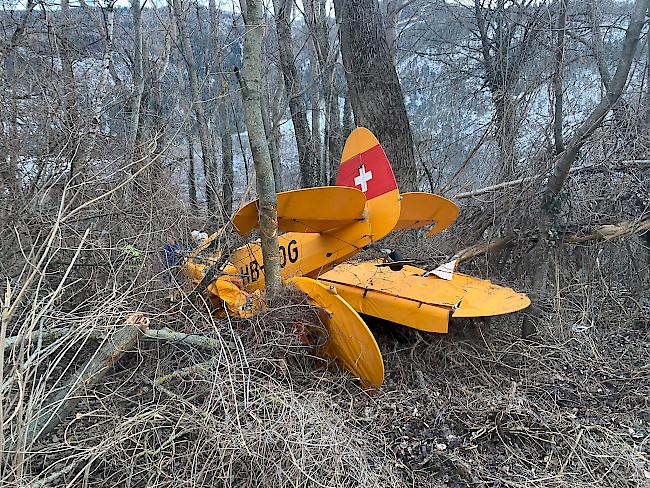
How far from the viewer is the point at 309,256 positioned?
4418 mm

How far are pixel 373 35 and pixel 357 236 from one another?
405 centimetres

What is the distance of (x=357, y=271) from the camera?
14.3 feet

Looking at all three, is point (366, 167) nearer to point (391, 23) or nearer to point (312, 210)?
point (312, 210)

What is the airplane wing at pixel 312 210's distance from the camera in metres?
3.74

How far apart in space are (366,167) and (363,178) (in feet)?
0.33

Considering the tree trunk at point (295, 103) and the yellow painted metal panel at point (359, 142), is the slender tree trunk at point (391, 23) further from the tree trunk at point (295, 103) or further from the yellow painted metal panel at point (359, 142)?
the yellow painted metal panel at point (359, 142)

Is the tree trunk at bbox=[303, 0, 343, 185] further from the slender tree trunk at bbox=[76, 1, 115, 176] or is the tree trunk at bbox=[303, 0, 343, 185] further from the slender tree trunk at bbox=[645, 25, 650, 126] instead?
the slender tree trunk at bbox=[645, 25, 650, 126]

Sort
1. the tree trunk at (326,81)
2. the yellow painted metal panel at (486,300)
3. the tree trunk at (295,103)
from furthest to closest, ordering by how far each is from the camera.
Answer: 1. the tree trunk at (326,81)
2. the tree trunk at (295,103)
3. the yellow painted metal panel at (486,300)

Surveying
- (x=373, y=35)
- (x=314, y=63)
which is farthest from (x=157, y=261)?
(x=314, y=63)

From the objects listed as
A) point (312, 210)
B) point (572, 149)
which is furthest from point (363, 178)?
point (572, 149)

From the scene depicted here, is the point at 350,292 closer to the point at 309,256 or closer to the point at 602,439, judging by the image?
the point at 309,256

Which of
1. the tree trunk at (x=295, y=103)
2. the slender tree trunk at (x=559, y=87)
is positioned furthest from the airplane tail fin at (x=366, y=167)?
the tree trunk at (x=295, y=103)

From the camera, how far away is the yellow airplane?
11.9ft

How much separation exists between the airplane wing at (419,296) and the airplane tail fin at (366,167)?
0.71 metres
